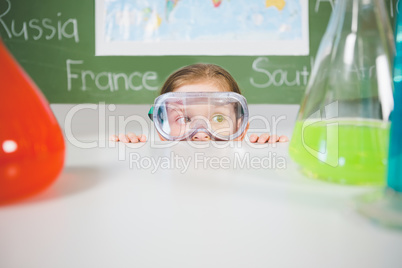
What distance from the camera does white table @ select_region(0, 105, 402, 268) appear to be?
196 mm

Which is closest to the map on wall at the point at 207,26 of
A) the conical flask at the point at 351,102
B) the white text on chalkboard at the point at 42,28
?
the white text on chalkboard at the point at 42,28

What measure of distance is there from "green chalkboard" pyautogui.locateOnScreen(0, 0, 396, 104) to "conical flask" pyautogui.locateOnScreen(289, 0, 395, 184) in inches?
57.1

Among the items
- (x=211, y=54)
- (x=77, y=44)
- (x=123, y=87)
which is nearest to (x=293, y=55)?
(x=211, y=54)

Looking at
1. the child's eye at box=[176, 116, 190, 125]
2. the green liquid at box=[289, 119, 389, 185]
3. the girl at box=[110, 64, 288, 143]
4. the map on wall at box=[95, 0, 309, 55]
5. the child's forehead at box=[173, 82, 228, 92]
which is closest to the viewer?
the green liquid at box=[289, 119, 389, 185]

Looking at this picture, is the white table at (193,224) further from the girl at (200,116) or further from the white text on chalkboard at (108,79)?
the white text on chalkboard at (108,79)

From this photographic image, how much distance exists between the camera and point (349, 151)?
33 cm

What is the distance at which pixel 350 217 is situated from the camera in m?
0.25

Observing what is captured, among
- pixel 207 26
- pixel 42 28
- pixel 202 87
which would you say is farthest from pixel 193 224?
pixel 42 28

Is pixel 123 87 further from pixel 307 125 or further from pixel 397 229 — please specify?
pixel 397 229

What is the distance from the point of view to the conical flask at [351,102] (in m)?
0.33

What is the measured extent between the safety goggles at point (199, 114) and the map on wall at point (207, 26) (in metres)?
0.87

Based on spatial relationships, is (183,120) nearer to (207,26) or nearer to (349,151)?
(349,151)

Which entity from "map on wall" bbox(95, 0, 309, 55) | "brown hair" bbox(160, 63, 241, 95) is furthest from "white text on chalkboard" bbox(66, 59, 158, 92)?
"brown hair" bbox(160, 63, 241, 95)

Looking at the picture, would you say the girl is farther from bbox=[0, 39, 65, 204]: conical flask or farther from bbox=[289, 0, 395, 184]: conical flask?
bbox=[0, 39, 65, 204]: conical flask
